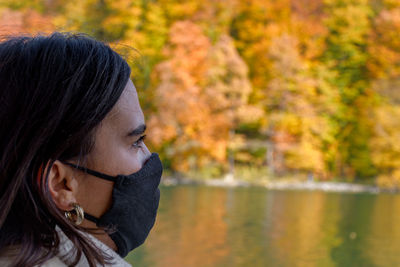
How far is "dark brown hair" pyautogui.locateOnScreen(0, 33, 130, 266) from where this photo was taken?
60 cm

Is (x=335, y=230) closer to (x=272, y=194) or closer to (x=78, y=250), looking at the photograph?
(x=272, y=194)

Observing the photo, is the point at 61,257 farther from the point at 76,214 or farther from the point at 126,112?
the point at 126,112

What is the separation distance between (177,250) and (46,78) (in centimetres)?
522

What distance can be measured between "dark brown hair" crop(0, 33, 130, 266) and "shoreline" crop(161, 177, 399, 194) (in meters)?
13.2

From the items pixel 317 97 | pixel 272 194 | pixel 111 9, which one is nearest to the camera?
pixel 272 194

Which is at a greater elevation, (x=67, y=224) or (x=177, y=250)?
(x=67, y=224)

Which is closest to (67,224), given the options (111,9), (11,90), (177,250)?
(11,90)

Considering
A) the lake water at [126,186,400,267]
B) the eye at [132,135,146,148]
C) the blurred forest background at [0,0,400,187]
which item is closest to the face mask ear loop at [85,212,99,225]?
the eye at [132,135,146,148]

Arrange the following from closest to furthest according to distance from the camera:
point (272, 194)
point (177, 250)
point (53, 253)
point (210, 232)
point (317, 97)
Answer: point (53, 253)
point (177, 250)
point (210, 232)
point (272, 194)
point (317, 97)

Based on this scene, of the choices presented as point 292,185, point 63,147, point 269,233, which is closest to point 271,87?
point 292,185

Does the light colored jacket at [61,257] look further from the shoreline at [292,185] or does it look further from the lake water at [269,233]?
the shoreline at [292,185]

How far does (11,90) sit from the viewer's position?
0.62 meters

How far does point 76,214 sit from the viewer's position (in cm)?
67

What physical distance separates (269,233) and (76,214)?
649 cm
